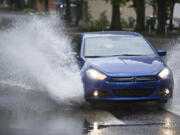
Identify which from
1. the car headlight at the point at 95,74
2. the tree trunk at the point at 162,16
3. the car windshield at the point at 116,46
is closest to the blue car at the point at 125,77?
the car headlight at the point at 95,74

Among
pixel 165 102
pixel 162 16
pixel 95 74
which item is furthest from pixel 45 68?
pixel 162 16

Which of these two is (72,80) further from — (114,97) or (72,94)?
(114,97)

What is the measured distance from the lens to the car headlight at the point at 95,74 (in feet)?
30.5

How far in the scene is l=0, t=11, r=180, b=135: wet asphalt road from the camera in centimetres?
768

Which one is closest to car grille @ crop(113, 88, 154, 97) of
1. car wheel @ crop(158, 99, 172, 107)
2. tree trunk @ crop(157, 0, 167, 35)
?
car wheel @ crop(158, 99, 172, 107)

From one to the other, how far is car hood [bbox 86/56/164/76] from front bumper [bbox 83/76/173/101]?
0.63ft

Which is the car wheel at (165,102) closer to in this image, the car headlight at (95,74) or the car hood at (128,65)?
the car hood at (128,65)

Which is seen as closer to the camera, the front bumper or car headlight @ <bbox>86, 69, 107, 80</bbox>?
the front bumper

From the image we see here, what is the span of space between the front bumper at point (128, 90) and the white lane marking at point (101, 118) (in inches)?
12.7

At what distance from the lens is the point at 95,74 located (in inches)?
371

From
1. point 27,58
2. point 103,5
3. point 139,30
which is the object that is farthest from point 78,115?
point 103,5

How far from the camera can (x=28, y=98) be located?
1090 cm

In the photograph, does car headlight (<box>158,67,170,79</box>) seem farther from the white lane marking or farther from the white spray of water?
the white spray of water

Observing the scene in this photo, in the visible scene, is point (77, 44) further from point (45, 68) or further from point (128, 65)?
point (45, 68)
